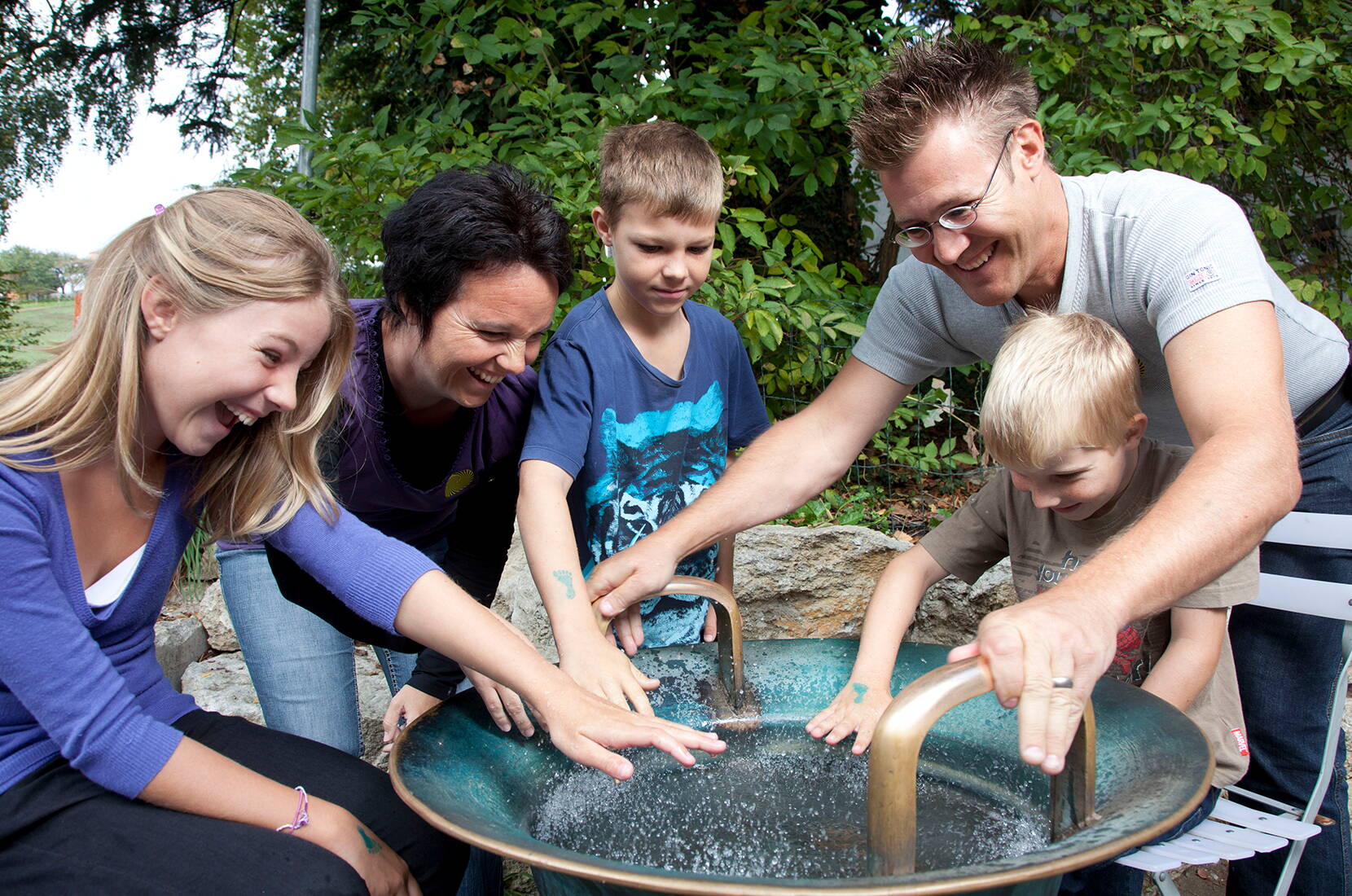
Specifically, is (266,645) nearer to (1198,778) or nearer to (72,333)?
(72,333)

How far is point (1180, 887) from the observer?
95.3 inches

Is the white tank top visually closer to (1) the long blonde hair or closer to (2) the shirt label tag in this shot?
(1) the long blonde hair

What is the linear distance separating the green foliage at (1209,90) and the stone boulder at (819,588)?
56.7 inches

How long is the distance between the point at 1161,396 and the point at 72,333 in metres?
1.70

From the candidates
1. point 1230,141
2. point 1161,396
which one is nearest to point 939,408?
point 1230,141

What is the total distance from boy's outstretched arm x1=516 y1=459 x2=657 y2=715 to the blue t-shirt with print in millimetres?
70

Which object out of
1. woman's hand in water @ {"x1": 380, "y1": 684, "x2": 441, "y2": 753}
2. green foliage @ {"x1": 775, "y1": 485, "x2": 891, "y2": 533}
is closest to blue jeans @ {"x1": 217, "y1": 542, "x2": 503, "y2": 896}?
woman's hand in water @ {"x1": 380, "y1": 684, "x2": 441, "y2": 753}

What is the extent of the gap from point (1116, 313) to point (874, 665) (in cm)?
75

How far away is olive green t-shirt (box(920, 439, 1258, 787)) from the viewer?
4.86 ft

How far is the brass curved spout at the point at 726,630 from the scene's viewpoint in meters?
1.45

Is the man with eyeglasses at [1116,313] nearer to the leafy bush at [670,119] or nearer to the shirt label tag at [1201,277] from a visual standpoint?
the shirt label tag at [1201,277]

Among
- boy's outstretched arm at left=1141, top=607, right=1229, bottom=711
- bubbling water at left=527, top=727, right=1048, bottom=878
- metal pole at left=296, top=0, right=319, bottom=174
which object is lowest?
bubbling water at left=527, top=727, right=1048, bottom=878

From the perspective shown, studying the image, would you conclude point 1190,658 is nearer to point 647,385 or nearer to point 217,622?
point 647,385

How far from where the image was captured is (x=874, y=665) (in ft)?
4.74
